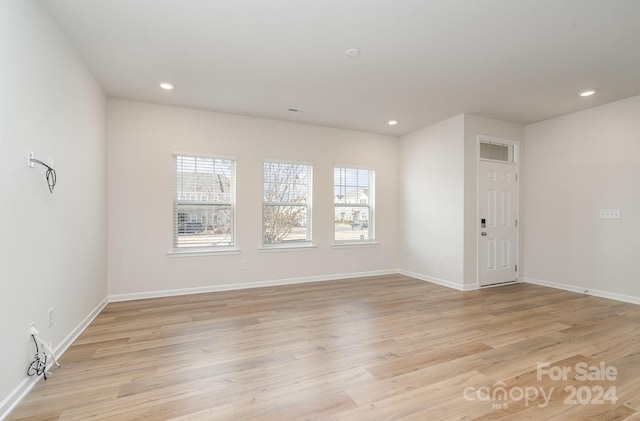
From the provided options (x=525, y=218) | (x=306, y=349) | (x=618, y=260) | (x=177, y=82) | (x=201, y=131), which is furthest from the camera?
(x=525, y=218)

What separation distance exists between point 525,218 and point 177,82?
19.1ft

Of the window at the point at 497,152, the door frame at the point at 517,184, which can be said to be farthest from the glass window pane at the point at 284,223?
the window at the point at 497,152

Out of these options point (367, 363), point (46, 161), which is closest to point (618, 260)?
point (367, 363)

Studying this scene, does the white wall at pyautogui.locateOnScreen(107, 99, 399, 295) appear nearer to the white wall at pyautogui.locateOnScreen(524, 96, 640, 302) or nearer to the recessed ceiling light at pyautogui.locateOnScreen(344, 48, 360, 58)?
the recessed ceiling light at pyautogui.locateOnScreen(344, 48, 360, 58)

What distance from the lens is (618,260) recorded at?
3.96m

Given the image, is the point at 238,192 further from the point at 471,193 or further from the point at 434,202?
the point at 471,193

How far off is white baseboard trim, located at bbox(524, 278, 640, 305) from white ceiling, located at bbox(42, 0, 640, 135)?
2.68 m

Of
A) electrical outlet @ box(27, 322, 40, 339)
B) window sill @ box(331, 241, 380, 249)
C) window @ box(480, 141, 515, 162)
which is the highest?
window @ box(480, 141, 515, 162)

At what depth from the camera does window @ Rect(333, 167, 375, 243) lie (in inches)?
210

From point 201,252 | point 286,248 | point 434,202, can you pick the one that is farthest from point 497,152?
point 201,252

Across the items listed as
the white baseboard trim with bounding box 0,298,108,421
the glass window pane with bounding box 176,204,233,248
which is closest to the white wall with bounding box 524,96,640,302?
the glass window pane with bounding box 176,204,233,248

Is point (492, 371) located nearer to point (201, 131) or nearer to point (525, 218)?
point (525, 218)

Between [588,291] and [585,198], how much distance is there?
1.38 m

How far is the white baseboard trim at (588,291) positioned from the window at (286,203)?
3984 mm
